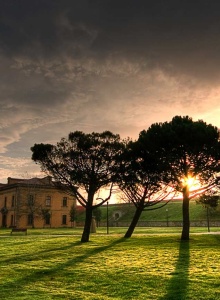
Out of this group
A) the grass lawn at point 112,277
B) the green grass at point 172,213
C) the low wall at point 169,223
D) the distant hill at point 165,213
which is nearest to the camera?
the grass lawn at point 112,277

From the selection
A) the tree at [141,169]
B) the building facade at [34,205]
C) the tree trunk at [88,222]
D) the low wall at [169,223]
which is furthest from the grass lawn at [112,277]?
the building facade at [34,205]

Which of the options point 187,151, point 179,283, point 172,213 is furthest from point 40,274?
point 172,213

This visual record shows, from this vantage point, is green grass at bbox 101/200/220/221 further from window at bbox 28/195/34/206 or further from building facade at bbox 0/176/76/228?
window at bbox 28/195/34/206

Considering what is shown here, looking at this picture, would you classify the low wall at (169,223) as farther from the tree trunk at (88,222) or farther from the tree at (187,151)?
the tree trunk at (88,222)

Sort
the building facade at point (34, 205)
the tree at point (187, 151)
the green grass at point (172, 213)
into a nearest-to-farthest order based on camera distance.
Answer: the tree at point (187, 151)
the building facade at point (34, 205)
the green grass at point (172, 213)

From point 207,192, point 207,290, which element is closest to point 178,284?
point 207,290

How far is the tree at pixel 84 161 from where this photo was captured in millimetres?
26516

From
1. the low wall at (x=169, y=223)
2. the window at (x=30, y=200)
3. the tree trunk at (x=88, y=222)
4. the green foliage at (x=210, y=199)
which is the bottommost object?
the low wall at (x=169, y=223)

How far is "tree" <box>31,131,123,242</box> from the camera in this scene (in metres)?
26.5

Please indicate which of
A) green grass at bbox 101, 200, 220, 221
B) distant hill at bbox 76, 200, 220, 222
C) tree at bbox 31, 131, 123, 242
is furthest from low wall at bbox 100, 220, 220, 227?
tree at bbox 31, 131, 123, 242

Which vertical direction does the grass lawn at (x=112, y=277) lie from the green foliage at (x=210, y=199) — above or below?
below

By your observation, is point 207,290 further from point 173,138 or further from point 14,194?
point 14,194

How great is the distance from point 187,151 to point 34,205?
44.7 meters

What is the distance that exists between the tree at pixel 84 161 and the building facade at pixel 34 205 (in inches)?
1399
